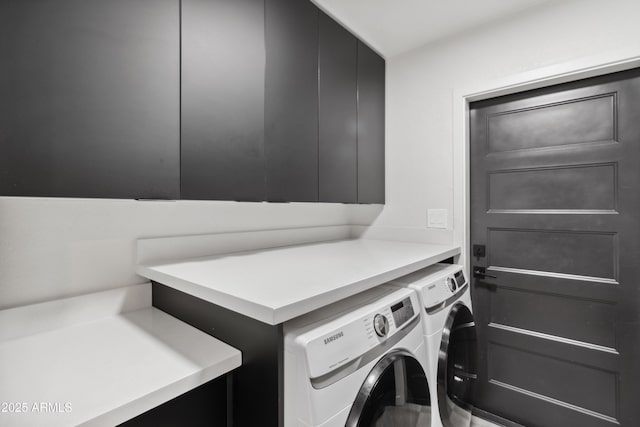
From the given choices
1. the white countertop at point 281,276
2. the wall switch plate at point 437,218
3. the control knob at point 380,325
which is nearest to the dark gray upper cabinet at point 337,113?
the white countertop at point 281,276

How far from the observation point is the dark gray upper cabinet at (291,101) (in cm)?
129

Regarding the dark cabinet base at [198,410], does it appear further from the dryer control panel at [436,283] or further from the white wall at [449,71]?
the white wall at [449,71]

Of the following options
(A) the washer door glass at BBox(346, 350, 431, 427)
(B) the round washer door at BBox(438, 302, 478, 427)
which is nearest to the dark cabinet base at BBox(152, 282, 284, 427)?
(A) the washer door glass at BBox(346, 350, 431, 427)

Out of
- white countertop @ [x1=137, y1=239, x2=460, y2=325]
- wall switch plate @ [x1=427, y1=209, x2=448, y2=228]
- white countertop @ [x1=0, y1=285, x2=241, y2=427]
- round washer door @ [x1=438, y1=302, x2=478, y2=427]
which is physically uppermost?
wall switch plate @ [x1=427, y1=209, x2=448, y2=228]

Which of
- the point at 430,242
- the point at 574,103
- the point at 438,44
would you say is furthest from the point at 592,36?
the point at 430,242

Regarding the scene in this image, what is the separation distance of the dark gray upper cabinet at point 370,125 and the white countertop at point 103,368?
52.1 inches

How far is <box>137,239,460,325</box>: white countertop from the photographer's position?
0.76 meters

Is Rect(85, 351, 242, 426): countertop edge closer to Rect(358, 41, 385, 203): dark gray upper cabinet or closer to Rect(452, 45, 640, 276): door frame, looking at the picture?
Rect(358, 41, 385, 203): dark gray upper cabinet

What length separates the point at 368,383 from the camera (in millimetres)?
829

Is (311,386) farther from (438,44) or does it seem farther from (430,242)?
(438,44)

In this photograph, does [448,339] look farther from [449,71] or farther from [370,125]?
[449,71]

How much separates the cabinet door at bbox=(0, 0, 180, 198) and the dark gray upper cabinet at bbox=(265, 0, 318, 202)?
42 cm

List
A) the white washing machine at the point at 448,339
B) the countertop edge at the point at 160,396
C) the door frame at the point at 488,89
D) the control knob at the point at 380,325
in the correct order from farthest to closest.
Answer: the door frame at the point at 488,89
the white washing machine at the point at 448,339
the control knob at the point at 380,325
the countertop edge at the point at 160,396

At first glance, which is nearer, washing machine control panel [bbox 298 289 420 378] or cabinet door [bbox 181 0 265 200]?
washing machine control panel [bbox 298 289 420 378]
